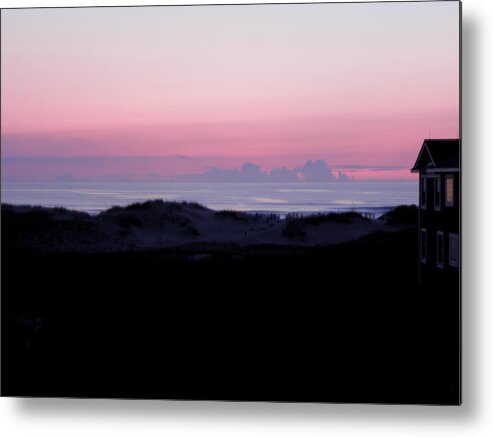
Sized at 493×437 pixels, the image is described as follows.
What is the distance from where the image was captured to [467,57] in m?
5.44

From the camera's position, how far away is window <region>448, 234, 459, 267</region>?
5.43 metres

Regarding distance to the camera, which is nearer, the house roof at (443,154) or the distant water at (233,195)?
the house roof at (443,154)

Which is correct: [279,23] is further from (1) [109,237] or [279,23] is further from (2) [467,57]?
(1) [109,237]

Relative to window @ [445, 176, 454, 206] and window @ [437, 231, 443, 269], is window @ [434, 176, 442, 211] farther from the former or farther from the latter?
window @ [437, 231, 443, 269]

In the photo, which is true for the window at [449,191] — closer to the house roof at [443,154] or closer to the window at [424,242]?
the house roof at [443,154]

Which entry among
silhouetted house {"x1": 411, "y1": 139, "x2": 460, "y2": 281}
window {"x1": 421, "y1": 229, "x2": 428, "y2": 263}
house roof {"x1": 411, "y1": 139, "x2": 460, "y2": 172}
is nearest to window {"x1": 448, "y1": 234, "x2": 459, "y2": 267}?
silhouetted house {"x1": 411, "y1": 139, "x2": 460, "y2": 281}

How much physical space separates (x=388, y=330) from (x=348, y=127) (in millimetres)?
1205

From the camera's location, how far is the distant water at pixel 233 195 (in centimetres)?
552

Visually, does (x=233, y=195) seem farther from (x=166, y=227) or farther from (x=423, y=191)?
(x=423, y=191)

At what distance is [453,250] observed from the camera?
5445 mm

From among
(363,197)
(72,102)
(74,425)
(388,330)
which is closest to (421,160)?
(363,197)

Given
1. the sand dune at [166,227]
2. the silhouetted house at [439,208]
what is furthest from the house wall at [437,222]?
the sand dune at [166,227]

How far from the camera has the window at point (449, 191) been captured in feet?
17.8

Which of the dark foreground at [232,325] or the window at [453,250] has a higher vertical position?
the window at [453,250]
